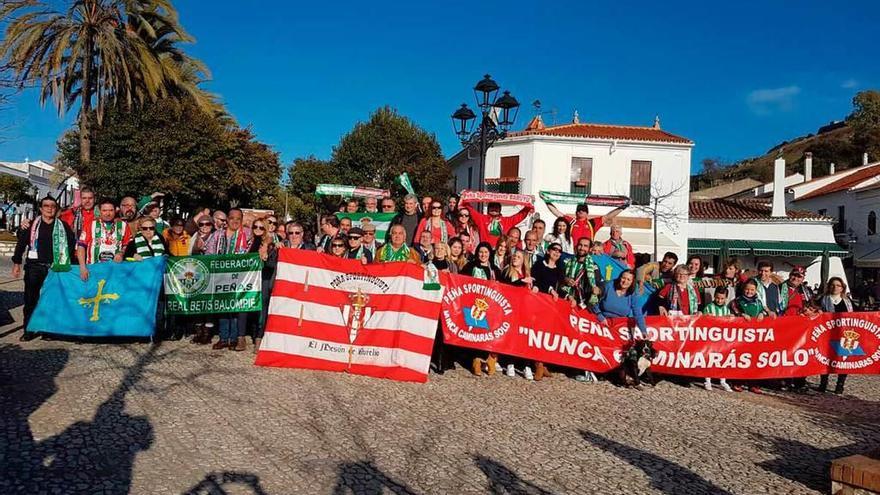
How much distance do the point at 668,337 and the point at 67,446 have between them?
6.86 meters

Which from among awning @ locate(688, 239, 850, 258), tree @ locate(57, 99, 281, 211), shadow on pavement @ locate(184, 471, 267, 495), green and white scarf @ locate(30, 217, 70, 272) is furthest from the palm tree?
awning @ locate(688, 239, 850, 258)

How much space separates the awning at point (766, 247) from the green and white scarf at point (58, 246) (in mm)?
32675

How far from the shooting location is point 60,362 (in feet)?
24.2

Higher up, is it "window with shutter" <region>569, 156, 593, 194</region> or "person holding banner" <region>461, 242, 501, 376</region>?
"window with shutter" <region>569, 156, 593, 194</region>

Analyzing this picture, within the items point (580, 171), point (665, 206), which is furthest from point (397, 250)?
point (665, 206)

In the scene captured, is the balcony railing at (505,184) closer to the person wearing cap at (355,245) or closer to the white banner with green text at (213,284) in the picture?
the person wearing cap at (355,245)

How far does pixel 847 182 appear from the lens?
43156 millimetres

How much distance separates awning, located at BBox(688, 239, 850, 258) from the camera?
35.5m

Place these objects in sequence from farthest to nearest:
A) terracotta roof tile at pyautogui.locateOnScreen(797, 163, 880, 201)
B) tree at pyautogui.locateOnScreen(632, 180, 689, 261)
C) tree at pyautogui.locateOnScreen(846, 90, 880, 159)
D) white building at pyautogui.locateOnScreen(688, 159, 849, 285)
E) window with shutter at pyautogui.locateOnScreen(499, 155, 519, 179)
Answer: tree at pyautogui.locateOnScreen(846, 90, 880, 159) → terracotta roof tile at pyautogui.locateOnScreen(797, 163, 880, 201) → white building at pyautogui.locateOnScreen(688, 159, 849, 285) → window with shutter at pyautogui.locateOnScreen(499, 155, 519, 179) → tree at pyautogui.locateOnScreen(632, 180, 689, 261)

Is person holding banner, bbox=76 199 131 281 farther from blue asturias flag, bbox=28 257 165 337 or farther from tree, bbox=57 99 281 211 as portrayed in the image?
tree, bbox=57 99 281 211

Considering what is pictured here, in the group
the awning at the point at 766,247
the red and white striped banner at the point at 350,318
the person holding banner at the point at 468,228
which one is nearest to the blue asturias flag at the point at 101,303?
the red and white striped banner at the point at 350,318

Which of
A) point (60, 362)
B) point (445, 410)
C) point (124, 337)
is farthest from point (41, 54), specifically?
point (445, 410)

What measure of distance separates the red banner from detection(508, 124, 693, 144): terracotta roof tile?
2531 cm

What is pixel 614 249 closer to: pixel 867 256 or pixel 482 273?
pixel 482 273
